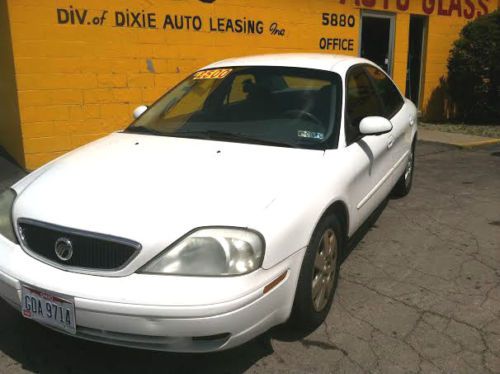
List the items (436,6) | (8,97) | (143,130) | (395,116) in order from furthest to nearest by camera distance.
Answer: (436,6) < (8,97) < (395,116) < (143,130)

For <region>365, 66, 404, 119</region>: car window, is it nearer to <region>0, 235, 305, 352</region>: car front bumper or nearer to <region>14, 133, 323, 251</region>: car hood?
<region>14, 133, 323, 251</region>: car hood

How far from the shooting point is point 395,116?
15.5 ft

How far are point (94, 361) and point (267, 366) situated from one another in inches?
34.7

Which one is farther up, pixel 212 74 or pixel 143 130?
pixel 212 74

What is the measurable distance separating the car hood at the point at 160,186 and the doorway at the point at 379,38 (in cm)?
768

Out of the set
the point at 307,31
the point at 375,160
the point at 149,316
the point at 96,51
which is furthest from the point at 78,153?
the point at 307,31

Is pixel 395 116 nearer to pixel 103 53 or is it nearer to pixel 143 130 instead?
pixel 143 130

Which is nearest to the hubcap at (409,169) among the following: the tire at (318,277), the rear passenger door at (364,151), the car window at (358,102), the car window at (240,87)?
the rear passenger door at (364,151)

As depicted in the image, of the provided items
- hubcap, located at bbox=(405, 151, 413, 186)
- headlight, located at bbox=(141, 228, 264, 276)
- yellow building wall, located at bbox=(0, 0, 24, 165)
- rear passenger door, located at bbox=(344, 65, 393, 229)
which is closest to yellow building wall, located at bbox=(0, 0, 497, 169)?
yellow building wall, located at bbox=(0, 0, 24, 165)

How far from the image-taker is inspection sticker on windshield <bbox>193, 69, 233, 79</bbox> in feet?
13.4

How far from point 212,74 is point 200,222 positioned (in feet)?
6.68

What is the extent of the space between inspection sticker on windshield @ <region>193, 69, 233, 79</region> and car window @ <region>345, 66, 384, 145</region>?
36.6 inches

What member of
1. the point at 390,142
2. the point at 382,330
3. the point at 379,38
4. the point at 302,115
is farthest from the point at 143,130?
the point at 379,38

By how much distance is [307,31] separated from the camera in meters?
8.89
